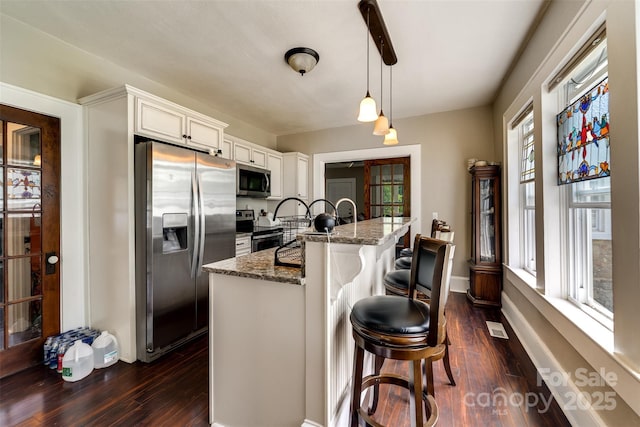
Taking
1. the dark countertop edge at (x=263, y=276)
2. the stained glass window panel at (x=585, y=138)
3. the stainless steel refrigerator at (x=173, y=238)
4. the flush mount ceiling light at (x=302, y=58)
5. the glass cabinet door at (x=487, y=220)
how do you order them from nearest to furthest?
the dark countertop edge at (x=263, y=276) < the stained glass window panel at (x=585, y=138) < the stainless steel refrigerator at (x=173, y=238) < the flush mount ceiling light at (x=302, y=58) < the glass cabinet door at (x=487, y=220)

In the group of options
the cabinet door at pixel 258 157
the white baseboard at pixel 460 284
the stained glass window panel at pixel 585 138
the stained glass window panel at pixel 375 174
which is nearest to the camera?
the stained glass window panel at pixel 585 138

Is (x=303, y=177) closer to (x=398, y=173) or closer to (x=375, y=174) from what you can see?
(x=375, y=174)

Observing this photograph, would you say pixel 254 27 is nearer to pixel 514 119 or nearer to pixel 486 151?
pixel 514 119

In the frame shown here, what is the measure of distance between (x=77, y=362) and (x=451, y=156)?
15.3ft

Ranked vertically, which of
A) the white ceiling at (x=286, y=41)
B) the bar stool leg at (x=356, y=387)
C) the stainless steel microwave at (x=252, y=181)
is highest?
the white ceiling at (x=286, y=41)

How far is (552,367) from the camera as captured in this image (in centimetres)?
182

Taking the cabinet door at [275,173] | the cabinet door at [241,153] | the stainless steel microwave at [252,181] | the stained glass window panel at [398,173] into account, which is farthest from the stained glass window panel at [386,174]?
the cabinet door at [241,153]

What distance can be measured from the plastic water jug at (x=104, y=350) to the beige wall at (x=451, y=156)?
12.8 feet

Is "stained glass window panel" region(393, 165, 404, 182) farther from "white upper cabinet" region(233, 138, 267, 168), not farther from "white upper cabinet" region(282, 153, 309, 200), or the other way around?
"white upper cabinet" region(233, 138, 267, 168)

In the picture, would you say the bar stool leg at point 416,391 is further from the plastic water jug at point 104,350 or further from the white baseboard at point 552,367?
the plastic water jug at point 104,350

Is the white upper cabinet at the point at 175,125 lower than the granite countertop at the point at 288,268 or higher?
higher

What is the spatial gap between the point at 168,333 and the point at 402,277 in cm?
203

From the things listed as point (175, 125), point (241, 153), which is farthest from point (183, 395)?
point (241, 153)

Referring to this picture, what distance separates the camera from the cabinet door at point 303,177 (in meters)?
4.73
